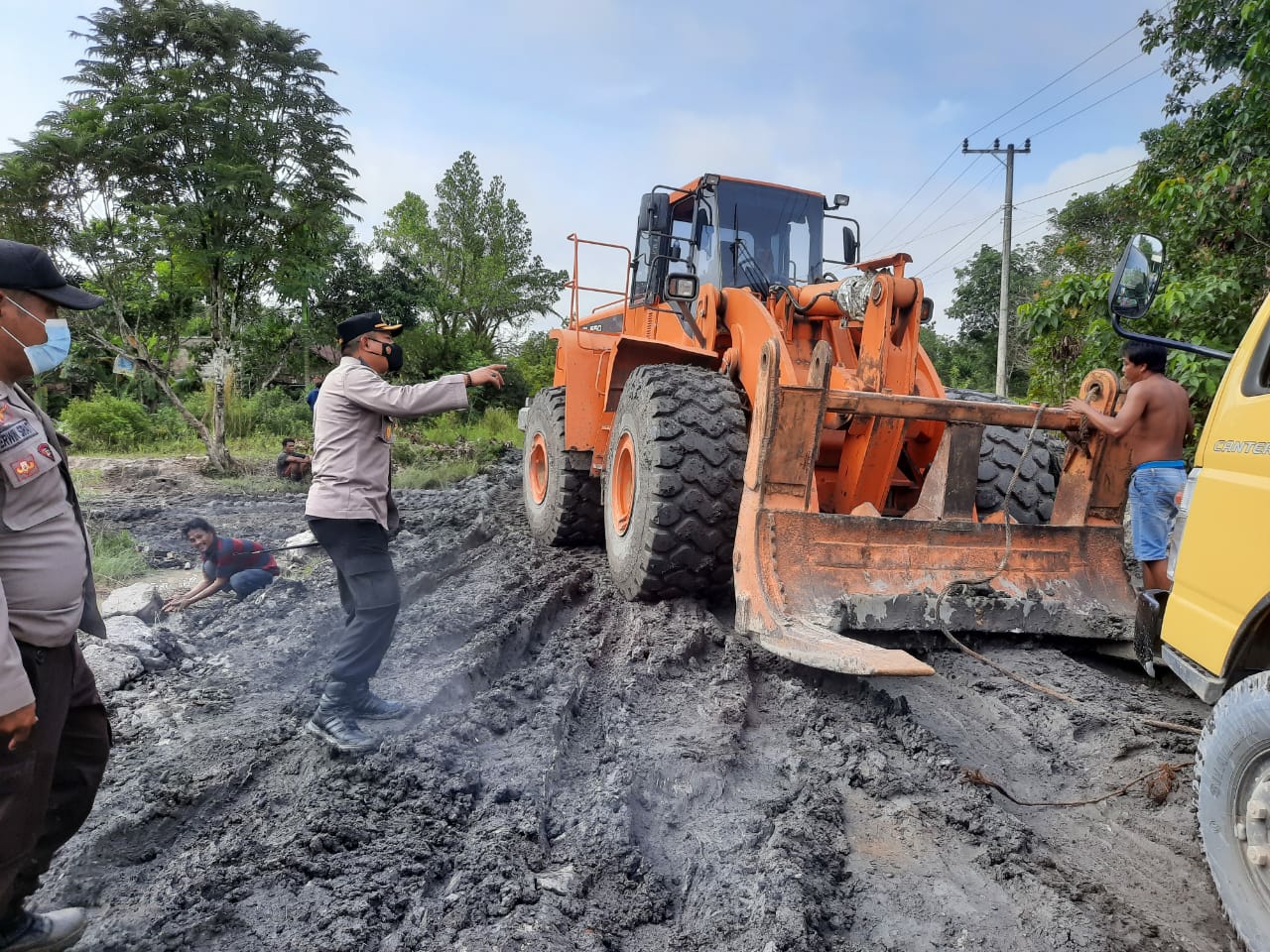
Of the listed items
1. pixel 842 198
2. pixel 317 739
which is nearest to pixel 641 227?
pixel 842 198

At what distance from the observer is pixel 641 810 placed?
9.43 feet

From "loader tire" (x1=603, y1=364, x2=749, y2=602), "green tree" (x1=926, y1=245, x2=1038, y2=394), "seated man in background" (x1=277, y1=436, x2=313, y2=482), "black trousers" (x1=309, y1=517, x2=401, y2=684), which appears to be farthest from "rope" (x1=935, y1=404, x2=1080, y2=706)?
"green tree" (x1=926, y1=245, x2=1038, y2=394)

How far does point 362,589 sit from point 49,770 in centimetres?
147

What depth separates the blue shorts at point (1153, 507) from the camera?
4367 mm

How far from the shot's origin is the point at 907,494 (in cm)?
512

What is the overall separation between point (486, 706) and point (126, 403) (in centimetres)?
1612

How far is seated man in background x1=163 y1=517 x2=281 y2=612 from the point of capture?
20.1ft

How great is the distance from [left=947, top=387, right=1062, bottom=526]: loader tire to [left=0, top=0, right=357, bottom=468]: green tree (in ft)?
35.0

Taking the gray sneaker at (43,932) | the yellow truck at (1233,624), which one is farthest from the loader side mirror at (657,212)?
the gray sneaker at (43,932)

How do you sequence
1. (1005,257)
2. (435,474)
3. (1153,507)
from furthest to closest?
(1005,257), (435,474), (1153,507)

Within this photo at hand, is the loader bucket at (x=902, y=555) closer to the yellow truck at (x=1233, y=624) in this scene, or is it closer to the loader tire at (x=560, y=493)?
the yellow truck at (x=1233, y=624)

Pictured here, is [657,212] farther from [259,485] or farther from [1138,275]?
[259,485]

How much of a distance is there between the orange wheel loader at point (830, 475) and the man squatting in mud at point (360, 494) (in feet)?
4.60

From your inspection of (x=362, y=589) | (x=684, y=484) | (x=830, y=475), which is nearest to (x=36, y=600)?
(x=362, y=589)
